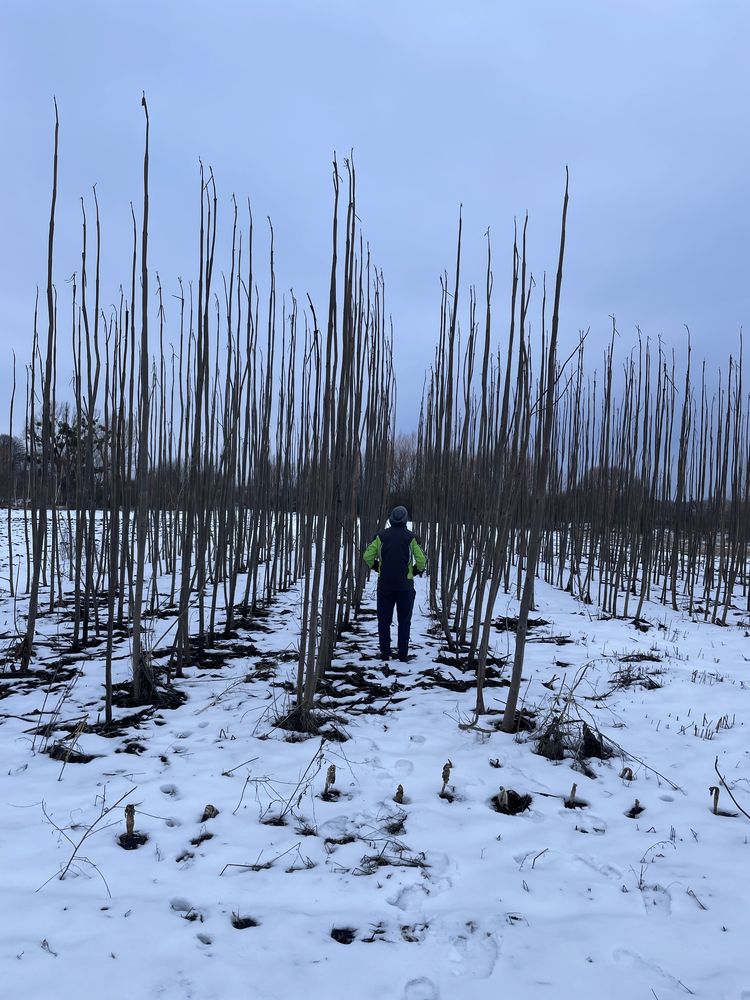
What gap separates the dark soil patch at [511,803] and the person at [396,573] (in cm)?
171

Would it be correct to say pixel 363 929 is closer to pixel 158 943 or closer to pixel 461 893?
pixel 461 893

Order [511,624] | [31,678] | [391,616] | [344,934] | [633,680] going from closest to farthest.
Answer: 1. [344,934]
2. [31,678]
3. [633,680]
4. [391,616]
5. [511,624]

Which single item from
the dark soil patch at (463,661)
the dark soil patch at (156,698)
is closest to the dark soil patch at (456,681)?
the dark soil patch at (463,661)

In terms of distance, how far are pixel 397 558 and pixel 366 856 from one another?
2209 millimetres

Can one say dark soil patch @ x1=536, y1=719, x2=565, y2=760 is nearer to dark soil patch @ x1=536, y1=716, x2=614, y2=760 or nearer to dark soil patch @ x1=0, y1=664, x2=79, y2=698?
dark soil patch @ x1=536, y1=716, x2=614, y2=760

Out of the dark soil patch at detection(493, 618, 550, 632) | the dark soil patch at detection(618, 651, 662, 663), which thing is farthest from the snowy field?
the dark soil patch at detection(493, 618, 550, 632)

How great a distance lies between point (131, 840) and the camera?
4.97ft

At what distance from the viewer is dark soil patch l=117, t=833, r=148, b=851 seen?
4.91ft

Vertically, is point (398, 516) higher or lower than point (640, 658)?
higher

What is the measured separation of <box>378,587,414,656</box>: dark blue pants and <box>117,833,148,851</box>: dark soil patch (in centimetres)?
210

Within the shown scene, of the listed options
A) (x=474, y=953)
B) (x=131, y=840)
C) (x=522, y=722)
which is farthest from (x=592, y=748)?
(x=131, y=840)

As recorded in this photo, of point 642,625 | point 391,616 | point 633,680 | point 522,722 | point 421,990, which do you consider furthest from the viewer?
point 642,625

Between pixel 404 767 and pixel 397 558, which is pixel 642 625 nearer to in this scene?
pixel 397 558

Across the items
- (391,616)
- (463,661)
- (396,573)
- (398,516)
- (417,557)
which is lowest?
(463,661)
